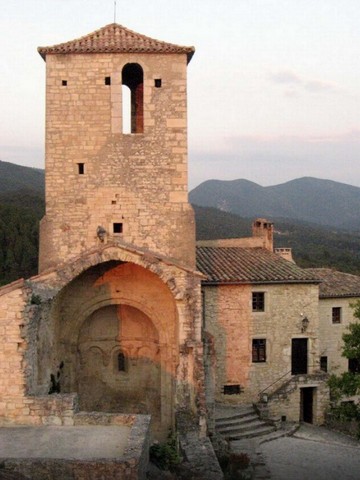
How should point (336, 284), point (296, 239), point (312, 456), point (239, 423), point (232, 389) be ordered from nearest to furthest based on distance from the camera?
point (312, 456) → point (239, 423) → point (232, 389) → point (336, 284) → point (296, 239)

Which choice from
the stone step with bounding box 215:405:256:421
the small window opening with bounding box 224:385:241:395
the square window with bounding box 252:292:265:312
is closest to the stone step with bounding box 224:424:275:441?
the stone step with bounding box 215:405:256:421

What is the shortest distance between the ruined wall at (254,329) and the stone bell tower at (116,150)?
18.4ft

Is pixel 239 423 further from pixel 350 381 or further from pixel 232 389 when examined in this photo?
pixel 350 381

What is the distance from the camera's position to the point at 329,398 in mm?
23312

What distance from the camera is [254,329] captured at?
2311cm

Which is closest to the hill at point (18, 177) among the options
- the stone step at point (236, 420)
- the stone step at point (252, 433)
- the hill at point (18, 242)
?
the hill at point (18, 242)

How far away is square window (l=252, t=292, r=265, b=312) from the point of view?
76.3ft

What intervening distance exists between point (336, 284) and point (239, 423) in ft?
31.6

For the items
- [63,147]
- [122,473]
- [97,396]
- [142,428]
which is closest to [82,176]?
[63,147]

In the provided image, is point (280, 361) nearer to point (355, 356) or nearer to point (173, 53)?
point (355, 356)

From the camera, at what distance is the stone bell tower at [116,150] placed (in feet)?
57.3

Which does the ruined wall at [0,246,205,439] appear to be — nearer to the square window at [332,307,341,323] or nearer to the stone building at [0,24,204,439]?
the stone building at [0,24,204,439]

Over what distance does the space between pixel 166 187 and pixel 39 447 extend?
8.80m

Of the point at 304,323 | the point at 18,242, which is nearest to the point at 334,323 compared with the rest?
the point at 304,323
